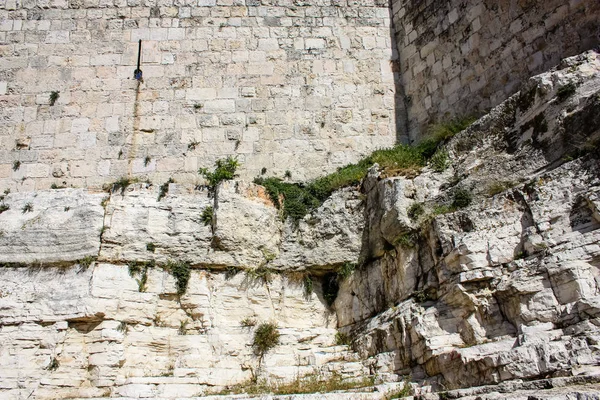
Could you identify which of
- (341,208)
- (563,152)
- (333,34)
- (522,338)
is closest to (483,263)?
(522,338)

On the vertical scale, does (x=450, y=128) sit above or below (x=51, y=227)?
above

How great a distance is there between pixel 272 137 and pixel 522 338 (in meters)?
6.35

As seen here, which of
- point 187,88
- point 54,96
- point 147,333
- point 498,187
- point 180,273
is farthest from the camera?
point 187,88

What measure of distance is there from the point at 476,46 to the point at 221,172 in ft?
17.1

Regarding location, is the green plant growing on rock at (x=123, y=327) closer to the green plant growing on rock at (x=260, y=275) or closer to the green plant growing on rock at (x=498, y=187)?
the green plant growing on rock at (x=260, y=275)

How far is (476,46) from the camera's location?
11.2 m

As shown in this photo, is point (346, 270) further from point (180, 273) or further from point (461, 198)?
Result: point (180, 273)

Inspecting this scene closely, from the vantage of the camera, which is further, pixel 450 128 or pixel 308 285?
pixel 450 128

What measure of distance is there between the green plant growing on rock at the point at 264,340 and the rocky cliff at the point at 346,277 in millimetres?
53

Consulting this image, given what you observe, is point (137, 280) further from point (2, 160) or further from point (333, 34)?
point (333, 34)

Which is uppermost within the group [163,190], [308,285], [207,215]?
[163,190]

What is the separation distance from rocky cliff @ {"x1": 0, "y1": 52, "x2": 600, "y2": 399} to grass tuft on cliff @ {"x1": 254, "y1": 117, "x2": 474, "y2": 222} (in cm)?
24

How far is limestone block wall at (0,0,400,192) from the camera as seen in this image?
1159cm

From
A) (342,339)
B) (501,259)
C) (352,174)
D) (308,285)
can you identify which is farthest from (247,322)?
(501,259)
